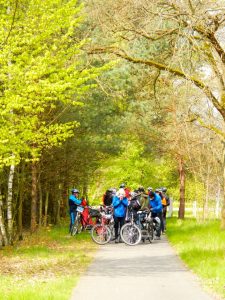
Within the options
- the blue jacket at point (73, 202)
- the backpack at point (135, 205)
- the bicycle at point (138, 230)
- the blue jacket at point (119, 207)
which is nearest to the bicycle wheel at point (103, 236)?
the blue jacket at point (119, 207)

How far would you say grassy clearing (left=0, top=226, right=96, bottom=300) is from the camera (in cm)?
918

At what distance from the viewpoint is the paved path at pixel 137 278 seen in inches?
355

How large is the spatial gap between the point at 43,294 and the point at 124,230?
10.1 metres

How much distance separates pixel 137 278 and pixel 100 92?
17056 millimetres

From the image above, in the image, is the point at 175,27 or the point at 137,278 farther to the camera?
the point at 175,27

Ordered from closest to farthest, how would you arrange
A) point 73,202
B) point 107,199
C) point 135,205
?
point 135,205
point 73,202
point 107,199

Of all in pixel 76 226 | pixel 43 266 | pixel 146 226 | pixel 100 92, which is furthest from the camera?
pixel 100 92

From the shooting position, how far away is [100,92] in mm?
27266

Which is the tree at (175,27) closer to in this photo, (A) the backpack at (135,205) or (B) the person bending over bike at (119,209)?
(B) the person bending over bike at (119,209)

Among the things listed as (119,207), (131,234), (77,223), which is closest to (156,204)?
(119,207)

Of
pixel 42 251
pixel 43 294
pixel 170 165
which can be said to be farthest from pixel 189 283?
pixel 170 165

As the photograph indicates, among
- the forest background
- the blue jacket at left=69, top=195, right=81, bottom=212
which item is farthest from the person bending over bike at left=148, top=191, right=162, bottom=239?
the blue jacket at left=69, top=195, right=81, bottom=212

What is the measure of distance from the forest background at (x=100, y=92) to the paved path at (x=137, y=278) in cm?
→ 347

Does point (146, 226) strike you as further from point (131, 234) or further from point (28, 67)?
point (28, 67)
